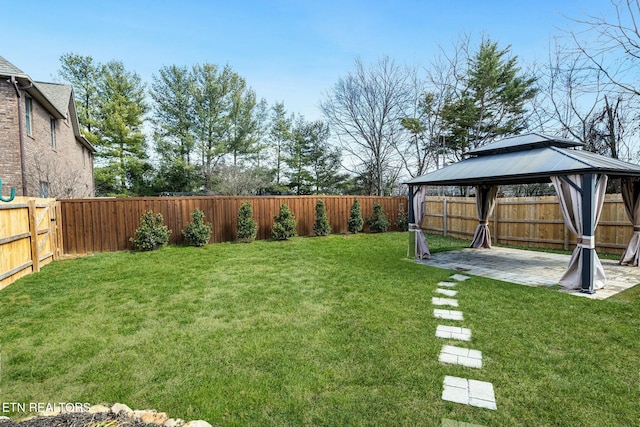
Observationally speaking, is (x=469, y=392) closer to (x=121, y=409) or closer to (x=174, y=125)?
(x=121, y=409)

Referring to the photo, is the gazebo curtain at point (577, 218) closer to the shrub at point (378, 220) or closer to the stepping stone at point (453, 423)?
the stepping stone at point (453, 423)

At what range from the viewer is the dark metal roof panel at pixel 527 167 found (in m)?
4.68

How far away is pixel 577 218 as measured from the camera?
462 centimetres

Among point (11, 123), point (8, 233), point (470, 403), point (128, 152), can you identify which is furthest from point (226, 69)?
point (470, 403)

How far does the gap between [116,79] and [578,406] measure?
23.4 m

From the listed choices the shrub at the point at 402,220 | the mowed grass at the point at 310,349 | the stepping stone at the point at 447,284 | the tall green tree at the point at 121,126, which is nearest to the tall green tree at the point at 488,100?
the shrub at the point at 402,220

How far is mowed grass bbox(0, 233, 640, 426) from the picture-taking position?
2.01m

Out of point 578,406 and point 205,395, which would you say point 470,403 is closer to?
point 578,406

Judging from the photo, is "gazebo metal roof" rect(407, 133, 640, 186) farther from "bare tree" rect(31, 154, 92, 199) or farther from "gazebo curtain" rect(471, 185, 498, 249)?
"bare tree" rect(31, 154, 92, 199)

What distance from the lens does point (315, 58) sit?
Answer: 11523mm

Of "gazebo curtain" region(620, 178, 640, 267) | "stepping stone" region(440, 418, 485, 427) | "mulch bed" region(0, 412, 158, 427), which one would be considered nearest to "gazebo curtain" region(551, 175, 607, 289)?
"gazebo curtain" region(620, 178, 640, 267)

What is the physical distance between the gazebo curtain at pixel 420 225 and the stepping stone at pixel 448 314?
10.9 ft

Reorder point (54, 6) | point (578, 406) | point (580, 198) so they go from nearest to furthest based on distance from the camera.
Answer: point (578, 406) → point (580, 198) → point (54, 6)

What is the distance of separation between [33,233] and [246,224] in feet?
16.0
